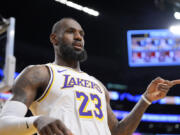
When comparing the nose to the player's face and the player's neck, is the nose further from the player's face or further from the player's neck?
the player's neck

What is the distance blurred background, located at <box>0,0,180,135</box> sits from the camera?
36.3ft

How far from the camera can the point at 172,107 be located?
13617 millimetres

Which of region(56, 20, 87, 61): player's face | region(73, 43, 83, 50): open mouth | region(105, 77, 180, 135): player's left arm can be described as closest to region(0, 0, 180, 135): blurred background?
region(56, 20, 87, 61): player's face

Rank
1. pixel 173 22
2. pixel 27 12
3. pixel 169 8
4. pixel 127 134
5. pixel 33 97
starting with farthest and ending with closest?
pixel 173 22 → pixel 27 12 → pixel 169 8 → pixel 127 134 → pixel 33 97

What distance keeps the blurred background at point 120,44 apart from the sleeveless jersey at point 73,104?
316 inches

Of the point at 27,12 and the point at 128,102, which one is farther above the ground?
the point at 27,12

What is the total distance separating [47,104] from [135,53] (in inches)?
392

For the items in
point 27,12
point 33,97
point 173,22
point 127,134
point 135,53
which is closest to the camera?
point 33,97

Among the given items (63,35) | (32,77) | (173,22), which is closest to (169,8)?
(63,35)

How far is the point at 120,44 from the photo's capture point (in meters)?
13.8

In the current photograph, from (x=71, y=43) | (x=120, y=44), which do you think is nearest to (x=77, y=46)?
(x=71, y=43)

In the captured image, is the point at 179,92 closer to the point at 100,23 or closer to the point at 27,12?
the point at 100,23

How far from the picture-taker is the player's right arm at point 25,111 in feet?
5.66

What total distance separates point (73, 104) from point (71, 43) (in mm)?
550
